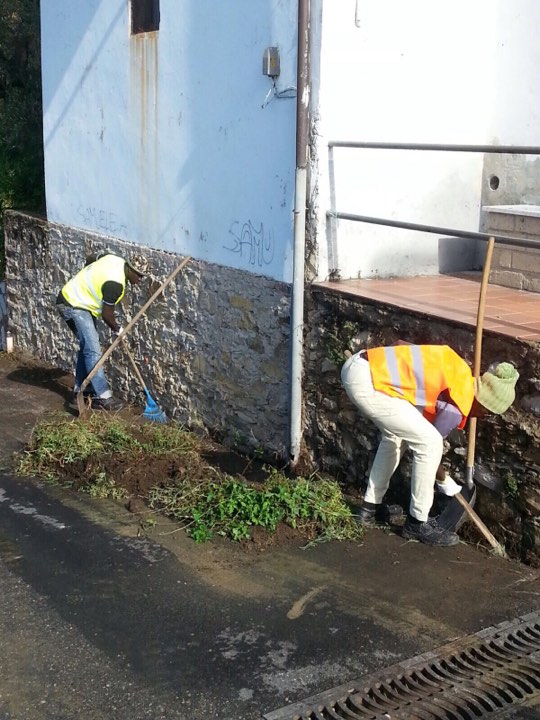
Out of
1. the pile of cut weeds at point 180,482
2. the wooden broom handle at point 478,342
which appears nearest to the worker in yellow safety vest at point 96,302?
the pile of cut weeds at point 180,482

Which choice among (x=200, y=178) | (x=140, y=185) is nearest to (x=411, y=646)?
(x=200, y=178)

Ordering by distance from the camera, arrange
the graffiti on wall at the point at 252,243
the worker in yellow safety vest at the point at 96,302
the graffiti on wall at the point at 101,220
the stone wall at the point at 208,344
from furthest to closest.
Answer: the graffiti on wall at the point at 101,220, the worker in yellow safety vest at the point at 96,302, the stone wall at the point at 208,344, the graffiti on wall at the point at 252,243

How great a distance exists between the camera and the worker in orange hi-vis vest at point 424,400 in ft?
15.2

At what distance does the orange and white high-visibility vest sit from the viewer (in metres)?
4.65

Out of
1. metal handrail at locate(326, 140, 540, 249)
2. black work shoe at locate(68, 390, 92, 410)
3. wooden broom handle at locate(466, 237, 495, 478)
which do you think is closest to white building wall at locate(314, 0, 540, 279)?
metal handrail at locate(326, 140, 540, 249)

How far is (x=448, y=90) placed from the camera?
642cm

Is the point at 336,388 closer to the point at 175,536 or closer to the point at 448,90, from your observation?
the point at 175,536

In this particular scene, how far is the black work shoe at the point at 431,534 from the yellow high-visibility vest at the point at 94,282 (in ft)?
12.0

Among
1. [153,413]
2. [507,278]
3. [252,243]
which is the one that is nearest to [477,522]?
[507,278]

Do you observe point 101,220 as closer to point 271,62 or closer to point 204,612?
point 271,62

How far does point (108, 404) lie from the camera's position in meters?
8.05

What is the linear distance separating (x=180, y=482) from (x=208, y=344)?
5.49ft

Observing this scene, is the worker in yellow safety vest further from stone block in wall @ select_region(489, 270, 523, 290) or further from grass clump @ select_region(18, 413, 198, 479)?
stone block in wall @ select_region(489, 270, 523, 290)

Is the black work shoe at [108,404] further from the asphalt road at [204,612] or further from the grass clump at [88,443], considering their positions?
the asphalt road at [204,612]
